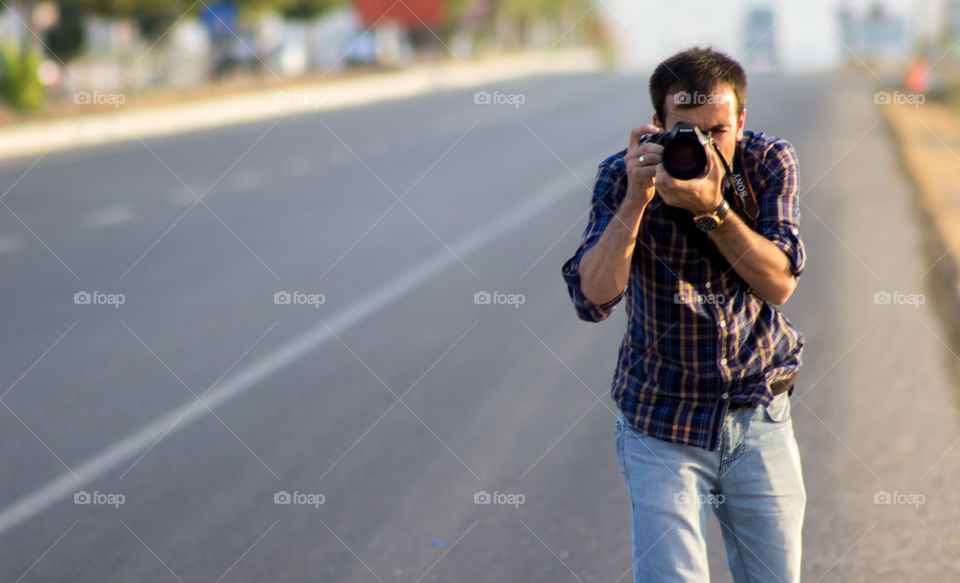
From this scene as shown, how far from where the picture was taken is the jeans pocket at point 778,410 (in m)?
2.92

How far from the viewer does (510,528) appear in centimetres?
511

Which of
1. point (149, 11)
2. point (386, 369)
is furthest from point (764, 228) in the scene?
point (149, 11)

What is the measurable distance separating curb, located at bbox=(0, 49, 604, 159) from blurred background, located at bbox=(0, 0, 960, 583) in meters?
2.57

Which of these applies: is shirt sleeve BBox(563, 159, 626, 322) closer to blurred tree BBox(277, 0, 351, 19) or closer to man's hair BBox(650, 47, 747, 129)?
man's hair BBox(650, 47, 747, 129)

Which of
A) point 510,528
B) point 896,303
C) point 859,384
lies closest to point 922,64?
point 896,303

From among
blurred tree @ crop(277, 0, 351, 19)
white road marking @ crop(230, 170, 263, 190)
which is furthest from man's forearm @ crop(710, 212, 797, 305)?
blurred tree @ crop(277, 0, 351, 19)

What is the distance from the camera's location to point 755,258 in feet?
8.82

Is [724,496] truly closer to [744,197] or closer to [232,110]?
[744,197]

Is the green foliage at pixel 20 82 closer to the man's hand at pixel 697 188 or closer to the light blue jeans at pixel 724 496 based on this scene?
the light blue jeans at pixel 724 496

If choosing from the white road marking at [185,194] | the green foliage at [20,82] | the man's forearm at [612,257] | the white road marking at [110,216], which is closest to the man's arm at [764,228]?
the man's forearm at [612,257]

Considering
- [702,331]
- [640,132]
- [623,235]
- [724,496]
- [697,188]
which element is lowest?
[724,496]

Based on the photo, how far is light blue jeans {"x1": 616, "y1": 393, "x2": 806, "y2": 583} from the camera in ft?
9.27

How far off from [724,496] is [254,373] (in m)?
5.11

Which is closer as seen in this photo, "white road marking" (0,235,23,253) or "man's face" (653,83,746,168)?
"man's face" (653,83,746,168)
